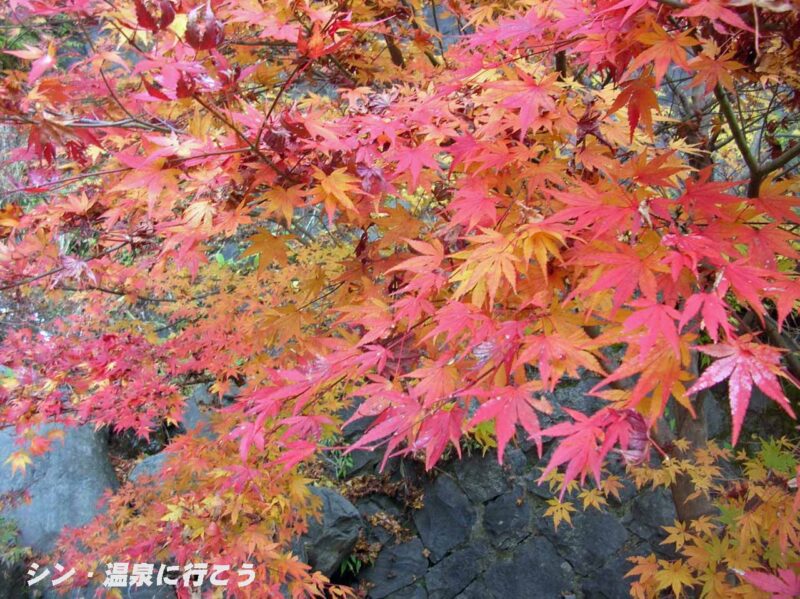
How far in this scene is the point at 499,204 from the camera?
177 cm

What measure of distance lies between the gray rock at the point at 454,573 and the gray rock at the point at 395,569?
0.45ft

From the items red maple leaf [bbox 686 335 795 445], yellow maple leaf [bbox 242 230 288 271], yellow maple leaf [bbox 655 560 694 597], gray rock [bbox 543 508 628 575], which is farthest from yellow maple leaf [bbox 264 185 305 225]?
gray rock [bbox 543 508 628 575]

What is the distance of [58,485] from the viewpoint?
565 centimetres

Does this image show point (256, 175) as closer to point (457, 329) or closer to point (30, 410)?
point (457, 329)

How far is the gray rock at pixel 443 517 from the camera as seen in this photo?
6.01 meters

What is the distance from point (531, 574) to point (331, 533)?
85.1 inches

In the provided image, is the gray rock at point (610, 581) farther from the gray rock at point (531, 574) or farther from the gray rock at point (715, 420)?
the gray rock at point (715, 420)

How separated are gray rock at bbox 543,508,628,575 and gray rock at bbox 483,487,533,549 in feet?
0.82

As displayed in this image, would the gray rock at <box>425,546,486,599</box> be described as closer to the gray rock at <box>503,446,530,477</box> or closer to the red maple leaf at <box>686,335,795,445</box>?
the gray rock at <box>503,446,530,477</box>

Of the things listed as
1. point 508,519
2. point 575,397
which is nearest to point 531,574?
point 508,519

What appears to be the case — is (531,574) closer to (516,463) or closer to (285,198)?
(516,463)

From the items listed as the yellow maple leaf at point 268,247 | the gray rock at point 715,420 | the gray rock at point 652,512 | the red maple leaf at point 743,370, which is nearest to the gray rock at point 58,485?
the yellow maple leaf at point 268,247

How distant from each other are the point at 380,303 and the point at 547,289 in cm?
53

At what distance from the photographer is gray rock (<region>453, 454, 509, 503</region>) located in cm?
617
